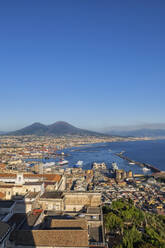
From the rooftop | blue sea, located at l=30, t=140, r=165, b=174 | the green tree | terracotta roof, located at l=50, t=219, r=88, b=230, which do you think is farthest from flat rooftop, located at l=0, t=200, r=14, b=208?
blue sea, located at l=30, t=140, r=165, b=174

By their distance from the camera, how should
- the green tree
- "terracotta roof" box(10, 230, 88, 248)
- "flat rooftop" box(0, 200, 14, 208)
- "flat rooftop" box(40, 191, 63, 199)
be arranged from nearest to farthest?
"terracotta roof" box(10, 230, 88, 248) < the green tree < "flat rooftop" box(0, 200, 14, 208) < "flat rooftop" box(40, 191, 63, 199)

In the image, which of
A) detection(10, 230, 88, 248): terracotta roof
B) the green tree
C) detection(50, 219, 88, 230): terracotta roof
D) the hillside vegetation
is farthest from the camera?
detection(50, 219, 88, 230): terracotta roof

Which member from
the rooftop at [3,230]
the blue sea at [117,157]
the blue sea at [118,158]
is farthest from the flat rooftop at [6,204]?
the blue sea at [118,158]

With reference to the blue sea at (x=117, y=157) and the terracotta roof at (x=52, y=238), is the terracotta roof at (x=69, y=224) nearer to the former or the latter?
the terracotta roof at (x=52, y=238)

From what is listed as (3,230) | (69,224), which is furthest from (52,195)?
(3,230)

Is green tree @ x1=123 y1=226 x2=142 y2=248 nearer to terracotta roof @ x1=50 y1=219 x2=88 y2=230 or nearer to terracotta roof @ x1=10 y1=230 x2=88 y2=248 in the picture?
terracotta roof @ x1=50 y1=219 x2=88 y2=230

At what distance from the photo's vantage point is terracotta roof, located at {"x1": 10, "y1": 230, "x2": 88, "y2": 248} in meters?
10.6

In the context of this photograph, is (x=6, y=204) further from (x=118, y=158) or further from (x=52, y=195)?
(x=118, y=158)

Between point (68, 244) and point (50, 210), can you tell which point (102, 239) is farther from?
point (50, 210)

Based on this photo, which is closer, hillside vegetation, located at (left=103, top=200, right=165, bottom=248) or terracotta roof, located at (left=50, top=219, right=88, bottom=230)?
hillside vegetation, located at (left=103, top=200, right=165, bottom=248)

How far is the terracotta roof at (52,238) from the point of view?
10.6 meters

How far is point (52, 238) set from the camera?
429 inches

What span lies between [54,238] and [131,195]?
26515mm

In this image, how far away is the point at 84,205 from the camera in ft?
58.9
